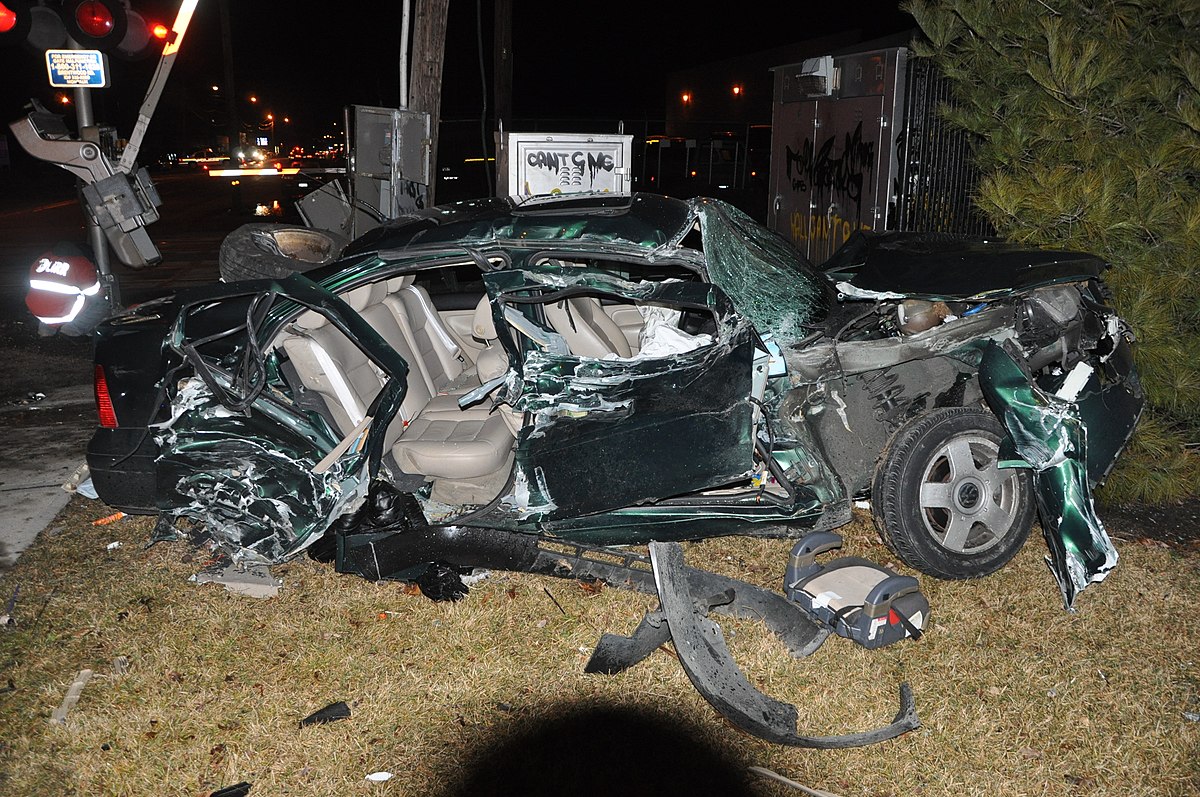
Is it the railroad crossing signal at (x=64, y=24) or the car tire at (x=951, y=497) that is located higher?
the railroad crossing signal at (x=64, y=24)

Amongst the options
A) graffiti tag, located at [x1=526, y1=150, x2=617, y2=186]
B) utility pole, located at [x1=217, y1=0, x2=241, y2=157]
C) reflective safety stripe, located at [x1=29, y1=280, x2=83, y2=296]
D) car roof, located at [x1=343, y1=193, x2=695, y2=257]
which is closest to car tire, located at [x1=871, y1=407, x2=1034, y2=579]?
car roof, located at [x1=343, y1=193, x2=695, y2=257]

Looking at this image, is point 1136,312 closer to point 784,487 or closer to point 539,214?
point 784,487

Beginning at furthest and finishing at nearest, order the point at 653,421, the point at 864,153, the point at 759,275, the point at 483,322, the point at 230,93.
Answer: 1. the point at 230,93
2. the point at 864,153
3. the point at 483,322
4. the point at 759,275
5. the point at 653,421

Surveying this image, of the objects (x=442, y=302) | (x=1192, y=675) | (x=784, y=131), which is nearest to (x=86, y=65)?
(x=442, y=302)

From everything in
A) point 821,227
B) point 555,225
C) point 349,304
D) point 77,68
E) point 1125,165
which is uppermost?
point 77,68

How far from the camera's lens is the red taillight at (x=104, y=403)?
14.5 ft

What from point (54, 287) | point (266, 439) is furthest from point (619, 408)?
point (54, 287)

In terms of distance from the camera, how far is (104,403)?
14.6ft

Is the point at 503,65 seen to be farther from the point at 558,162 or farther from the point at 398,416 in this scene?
the point at 398,416

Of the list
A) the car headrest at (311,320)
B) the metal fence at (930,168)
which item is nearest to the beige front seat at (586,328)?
the car headrest at (311,320)

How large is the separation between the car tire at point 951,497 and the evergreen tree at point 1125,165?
4.81ft

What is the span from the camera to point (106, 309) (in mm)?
8680

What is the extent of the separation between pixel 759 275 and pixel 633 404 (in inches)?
35.3

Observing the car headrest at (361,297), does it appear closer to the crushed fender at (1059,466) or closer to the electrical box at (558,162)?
the crushed fender at (1059,466)
